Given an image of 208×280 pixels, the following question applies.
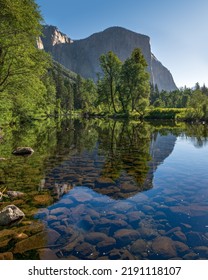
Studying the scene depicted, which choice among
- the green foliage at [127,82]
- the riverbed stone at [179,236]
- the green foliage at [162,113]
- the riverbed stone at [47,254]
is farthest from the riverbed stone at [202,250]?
the green foliage at [162,113]

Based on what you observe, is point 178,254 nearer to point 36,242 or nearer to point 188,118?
point 36,242

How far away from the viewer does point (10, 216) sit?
7.04 meters

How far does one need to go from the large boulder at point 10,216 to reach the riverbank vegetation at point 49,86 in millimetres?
16190

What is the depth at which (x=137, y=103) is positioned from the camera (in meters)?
67.3

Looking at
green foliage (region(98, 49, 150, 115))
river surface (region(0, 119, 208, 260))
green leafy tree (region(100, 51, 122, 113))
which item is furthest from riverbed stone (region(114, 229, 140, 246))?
green leafy tree (region(100, 51, 122, 113))

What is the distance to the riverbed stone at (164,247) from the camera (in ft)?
18.5

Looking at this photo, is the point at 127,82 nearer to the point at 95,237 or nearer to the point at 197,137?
the point at 197,137

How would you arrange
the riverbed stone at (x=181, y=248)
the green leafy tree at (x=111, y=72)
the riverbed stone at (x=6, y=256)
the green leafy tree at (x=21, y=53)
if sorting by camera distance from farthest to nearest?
the green leafy tree at (x=111, y=72) < the green leafy tree at (x=21, y=53) < the riverbed stone at (x=181, y=248) < the riverbed stone at (x=6, y=256)

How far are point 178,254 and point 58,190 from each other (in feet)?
18.1

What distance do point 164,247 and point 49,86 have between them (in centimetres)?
8578

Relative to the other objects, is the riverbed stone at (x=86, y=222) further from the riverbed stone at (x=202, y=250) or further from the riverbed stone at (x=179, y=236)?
the riverbed stone at (x=202, y=250)

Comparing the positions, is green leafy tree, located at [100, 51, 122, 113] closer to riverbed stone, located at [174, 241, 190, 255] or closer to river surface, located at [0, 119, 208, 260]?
river surface, located at [0, 119, 208, 260]

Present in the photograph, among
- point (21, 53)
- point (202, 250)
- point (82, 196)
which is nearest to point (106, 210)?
point (82, 196)

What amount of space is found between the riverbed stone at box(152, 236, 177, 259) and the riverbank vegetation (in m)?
18.6
